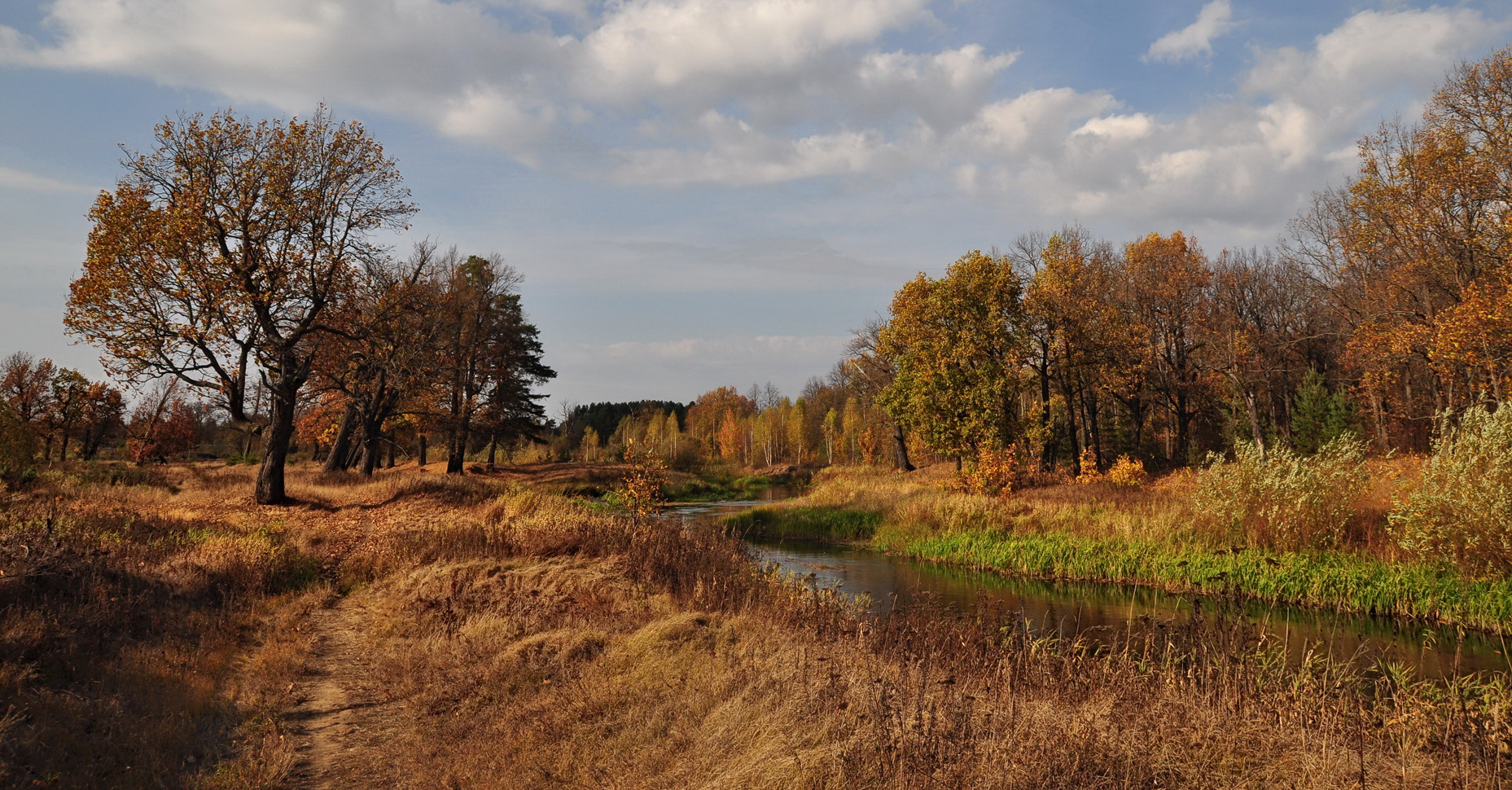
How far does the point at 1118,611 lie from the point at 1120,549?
4473 millimetres

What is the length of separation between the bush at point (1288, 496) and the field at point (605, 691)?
24.8 ft

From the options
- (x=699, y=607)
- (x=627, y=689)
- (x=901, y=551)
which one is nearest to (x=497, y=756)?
(x=627, y=689)

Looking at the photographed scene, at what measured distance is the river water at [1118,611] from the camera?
11.1m

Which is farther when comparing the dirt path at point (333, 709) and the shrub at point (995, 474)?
the shrub at point (995, 474)

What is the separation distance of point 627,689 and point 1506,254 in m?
28.1

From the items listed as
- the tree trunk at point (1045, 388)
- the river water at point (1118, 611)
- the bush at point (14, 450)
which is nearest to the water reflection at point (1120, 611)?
the river water at point (1118, 611)

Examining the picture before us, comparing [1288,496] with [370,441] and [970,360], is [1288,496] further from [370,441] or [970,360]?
[370,441]

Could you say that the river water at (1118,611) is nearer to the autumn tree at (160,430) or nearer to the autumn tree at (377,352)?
the autumn tree at (377,352)

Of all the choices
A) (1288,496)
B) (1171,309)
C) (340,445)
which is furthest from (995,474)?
(340,445)

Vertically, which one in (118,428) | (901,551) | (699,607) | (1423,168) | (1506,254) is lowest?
(901,551)

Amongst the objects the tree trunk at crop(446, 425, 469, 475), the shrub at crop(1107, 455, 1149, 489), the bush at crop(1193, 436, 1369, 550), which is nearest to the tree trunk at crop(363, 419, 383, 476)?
the tree trunk at crop(446, 425, 469, 475)

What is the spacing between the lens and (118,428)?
50.3 m

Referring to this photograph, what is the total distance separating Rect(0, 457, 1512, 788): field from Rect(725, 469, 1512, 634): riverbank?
2.72m

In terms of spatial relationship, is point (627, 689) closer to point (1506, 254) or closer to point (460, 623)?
A: point (460, 623)
